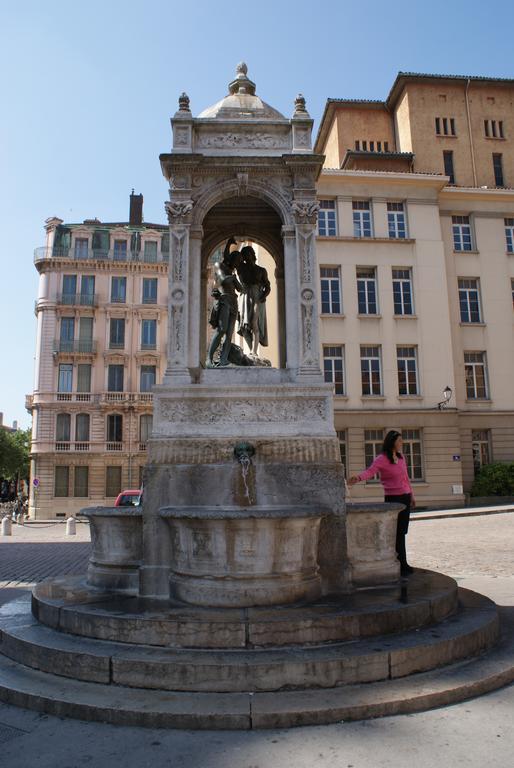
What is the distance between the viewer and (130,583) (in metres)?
6.26

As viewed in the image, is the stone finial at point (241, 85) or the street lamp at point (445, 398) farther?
the street lamp at point (445, 398)

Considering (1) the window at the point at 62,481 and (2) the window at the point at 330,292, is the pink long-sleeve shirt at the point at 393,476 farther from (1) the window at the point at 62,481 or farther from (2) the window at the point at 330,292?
(1) the window at the point at 62,481

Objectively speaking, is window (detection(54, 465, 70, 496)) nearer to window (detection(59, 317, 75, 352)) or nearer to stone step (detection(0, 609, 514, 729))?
window (detection(59, 317, 75, 352))

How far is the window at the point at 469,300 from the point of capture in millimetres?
30969

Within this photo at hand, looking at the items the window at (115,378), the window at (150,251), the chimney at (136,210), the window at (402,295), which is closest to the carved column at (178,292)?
the window at (402,295)

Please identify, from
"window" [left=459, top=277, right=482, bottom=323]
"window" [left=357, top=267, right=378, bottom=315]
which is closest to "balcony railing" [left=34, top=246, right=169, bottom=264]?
"window" [left=357, top=267, right=378, bottom=315]

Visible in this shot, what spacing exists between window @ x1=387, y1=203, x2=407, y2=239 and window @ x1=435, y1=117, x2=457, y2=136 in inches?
329

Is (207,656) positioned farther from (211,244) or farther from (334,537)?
(211,244)

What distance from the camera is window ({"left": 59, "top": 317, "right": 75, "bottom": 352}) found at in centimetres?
4053

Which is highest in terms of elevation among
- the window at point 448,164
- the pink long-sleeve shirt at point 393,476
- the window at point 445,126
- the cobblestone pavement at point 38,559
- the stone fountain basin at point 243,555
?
the window at point 445,126

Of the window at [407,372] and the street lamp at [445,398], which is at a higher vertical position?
the window at [407,372]

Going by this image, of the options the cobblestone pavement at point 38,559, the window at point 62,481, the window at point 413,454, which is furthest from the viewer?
the window at point 62,481

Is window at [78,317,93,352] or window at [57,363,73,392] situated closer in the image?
window at [57,363,73,392]

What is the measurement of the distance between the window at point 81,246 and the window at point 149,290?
15.3ft
